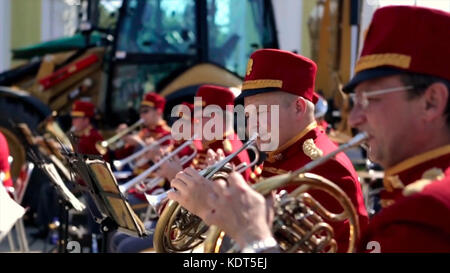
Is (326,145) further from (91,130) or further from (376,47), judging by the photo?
(91,130)

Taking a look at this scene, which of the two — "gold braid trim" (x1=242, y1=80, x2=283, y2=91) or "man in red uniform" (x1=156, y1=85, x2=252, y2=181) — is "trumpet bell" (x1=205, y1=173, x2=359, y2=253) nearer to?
"gold braid trim" (x1=242, y1=80, x2=283, y2=91)

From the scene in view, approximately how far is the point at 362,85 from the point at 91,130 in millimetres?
6343

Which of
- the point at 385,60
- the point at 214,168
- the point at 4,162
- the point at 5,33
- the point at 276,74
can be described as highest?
the point at 385,60

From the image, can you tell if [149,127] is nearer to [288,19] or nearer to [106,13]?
[106,13]

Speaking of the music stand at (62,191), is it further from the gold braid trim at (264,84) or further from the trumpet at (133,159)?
the gold braid trim at (264,84)

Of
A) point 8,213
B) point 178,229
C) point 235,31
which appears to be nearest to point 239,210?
point 178,229

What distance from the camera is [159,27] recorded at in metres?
8.39

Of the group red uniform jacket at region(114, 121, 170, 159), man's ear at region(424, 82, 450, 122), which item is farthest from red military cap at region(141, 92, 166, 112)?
man's ear at region(424, 82, 450, 122)

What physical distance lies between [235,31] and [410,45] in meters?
6.66

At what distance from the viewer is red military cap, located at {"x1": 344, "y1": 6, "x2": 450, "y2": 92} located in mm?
1697

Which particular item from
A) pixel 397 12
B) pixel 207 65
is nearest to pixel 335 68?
pixel 207 65

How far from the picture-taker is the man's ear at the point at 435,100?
168 cm

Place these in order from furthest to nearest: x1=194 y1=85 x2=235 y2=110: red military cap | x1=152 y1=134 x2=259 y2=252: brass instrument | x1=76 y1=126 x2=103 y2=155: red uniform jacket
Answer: x1=76 y1=126 x2=103 y2=155: red uniform jacket
x1=194 y1=85 x2=235 y2=110: red military cap
x1=152 y1=134 x2=259 y2=252: brass instrument

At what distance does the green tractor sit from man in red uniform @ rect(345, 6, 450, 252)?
233 inches
